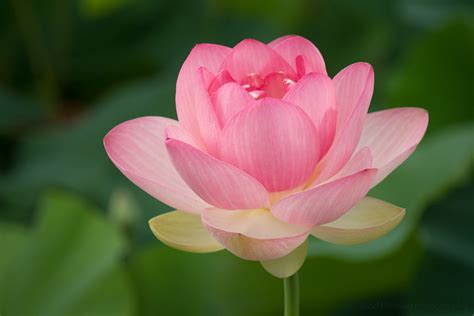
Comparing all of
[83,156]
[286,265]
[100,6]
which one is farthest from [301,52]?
[100,6]

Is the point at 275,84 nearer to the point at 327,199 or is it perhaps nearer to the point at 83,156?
the point at 327,199

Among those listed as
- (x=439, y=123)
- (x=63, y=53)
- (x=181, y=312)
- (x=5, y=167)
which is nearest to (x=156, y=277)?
(x=181, y=312)

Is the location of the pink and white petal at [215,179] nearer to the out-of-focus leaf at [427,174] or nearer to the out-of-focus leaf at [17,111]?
the out-of-focus leaf at [427,174]

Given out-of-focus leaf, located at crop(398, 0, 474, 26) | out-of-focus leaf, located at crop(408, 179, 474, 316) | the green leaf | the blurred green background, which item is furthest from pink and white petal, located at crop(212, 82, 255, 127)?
out-of-focus leaf, located at crop(398, 0, 474, 26)

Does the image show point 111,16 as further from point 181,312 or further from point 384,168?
point 384,168

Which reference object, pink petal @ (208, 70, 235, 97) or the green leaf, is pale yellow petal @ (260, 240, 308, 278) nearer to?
pink petal @ (208, 70, 235, 97)

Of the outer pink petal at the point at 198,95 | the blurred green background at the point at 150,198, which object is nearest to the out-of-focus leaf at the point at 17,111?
the blurred green background at the point at 150,198
